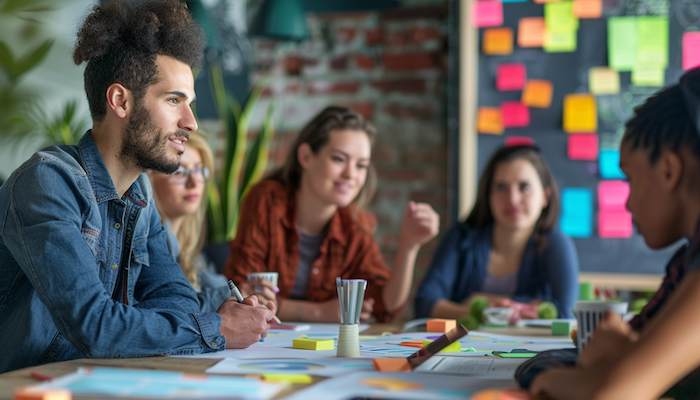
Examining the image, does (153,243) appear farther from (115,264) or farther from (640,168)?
(640,168)

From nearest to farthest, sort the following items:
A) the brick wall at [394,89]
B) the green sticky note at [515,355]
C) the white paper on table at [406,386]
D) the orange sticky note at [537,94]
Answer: the white paper on table at [406,386] → the green sticky note at [515,355] → the orange sticky note at [537,94] → the brick wall at [394,89]

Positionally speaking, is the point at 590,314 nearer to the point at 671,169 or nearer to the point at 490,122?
the point at 671,169

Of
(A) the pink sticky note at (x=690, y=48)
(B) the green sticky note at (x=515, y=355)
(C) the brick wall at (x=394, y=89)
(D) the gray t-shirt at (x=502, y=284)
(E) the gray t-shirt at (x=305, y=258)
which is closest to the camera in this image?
(B) the green sticky note at (x=515, y=355)

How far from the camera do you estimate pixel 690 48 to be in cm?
311

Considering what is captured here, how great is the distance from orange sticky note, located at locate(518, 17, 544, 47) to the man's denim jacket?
2404mm

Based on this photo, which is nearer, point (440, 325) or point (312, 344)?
point (312, 344)

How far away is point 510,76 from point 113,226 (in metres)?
2.48

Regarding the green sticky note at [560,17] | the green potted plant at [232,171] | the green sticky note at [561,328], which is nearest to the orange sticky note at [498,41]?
the green sticky note at [560,17]

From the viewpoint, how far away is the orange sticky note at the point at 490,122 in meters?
3.38

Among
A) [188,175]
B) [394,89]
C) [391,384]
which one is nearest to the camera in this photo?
[391,384]

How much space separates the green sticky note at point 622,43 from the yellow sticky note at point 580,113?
20cm

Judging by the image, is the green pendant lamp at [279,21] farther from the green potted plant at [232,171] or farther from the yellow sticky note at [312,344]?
the yellow sticky note at [312,344]

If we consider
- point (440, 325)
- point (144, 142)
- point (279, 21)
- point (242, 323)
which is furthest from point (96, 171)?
point (279, 21)

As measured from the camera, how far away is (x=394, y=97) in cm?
360
